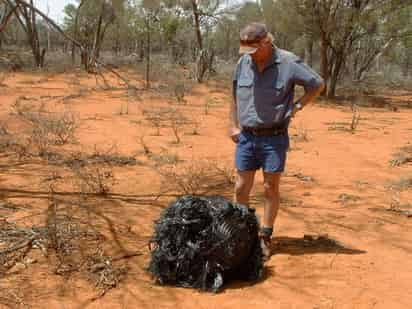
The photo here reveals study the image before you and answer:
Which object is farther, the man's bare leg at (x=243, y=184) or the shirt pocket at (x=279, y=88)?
the man's bare leg at (x=243, y=184)

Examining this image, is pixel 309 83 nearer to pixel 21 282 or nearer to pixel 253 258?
pixel 253 258

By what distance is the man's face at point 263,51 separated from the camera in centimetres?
303

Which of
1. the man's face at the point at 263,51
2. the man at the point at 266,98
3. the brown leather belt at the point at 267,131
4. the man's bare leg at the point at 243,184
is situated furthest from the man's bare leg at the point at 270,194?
the man's face at the point at 263,51

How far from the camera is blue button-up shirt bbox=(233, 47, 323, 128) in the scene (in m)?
3.09

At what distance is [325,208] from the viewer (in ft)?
15.2

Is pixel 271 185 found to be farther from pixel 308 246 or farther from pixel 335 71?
pixel 335 71

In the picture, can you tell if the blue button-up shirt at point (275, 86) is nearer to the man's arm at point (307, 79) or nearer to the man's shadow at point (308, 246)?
the man's arm at point (307, 79)

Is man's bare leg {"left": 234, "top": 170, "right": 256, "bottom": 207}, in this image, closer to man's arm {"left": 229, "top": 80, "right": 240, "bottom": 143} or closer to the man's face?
man's arm {"left": 229, "top": 80, "right": 240, "bottom": 143}

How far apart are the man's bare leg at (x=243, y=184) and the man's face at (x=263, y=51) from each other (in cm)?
73

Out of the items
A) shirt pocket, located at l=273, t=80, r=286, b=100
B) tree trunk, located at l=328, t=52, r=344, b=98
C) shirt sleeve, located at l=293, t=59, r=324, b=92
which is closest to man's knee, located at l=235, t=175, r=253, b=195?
shirt pocket, located at l=273, t=80, r=286, b=100

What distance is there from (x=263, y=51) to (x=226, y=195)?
6.83 feet

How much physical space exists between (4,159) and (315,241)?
3734mm

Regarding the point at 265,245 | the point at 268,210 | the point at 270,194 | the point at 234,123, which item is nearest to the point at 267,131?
the point at 234,123

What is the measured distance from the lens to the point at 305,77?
308cm
